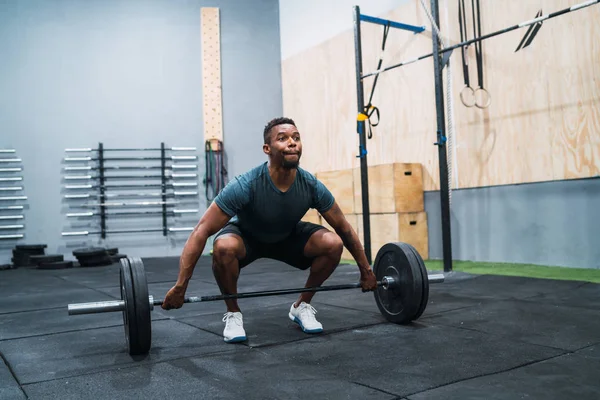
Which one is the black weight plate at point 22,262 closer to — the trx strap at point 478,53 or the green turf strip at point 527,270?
the green turf strip at point 527,270

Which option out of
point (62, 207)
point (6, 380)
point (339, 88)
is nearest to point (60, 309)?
point (6, 380)

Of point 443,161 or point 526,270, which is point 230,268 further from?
point 526,270

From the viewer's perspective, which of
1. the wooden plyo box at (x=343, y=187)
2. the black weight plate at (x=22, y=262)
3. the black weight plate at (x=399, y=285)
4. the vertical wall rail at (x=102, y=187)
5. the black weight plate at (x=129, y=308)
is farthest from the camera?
the vertical wall rail at (x=102, y=187)

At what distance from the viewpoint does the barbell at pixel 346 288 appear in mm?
1826

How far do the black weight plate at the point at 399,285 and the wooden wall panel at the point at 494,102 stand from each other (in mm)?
2131

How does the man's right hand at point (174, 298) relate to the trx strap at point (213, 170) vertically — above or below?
below

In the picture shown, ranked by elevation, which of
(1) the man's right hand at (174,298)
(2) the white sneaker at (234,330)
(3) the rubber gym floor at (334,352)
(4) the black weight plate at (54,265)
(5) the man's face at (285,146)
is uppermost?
(5) the man's face at (285,146)

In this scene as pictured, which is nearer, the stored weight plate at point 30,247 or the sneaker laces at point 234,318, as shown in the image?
the sneaker laces at point 234,318

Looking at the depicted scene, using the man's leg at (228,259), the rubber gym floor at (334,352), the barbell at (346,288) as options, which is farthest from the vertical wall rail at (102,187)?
the man's leg at (228,259)

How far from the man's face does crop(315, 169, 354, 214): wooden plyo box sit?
10.1 feet

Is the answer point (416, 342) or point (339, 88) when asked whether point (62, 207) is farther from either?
point (416, 342)

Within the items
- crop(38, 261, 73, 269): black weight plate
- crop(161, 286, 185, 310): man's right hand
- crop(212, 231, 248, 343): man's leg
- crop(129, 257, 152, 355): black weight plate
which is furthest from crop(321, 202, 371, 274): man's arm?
crop(38, 261, 73, 269): black weight plate

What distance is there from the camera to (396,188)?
4.72 meters

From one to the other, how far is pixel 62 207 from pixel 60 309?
3394 millimetres
